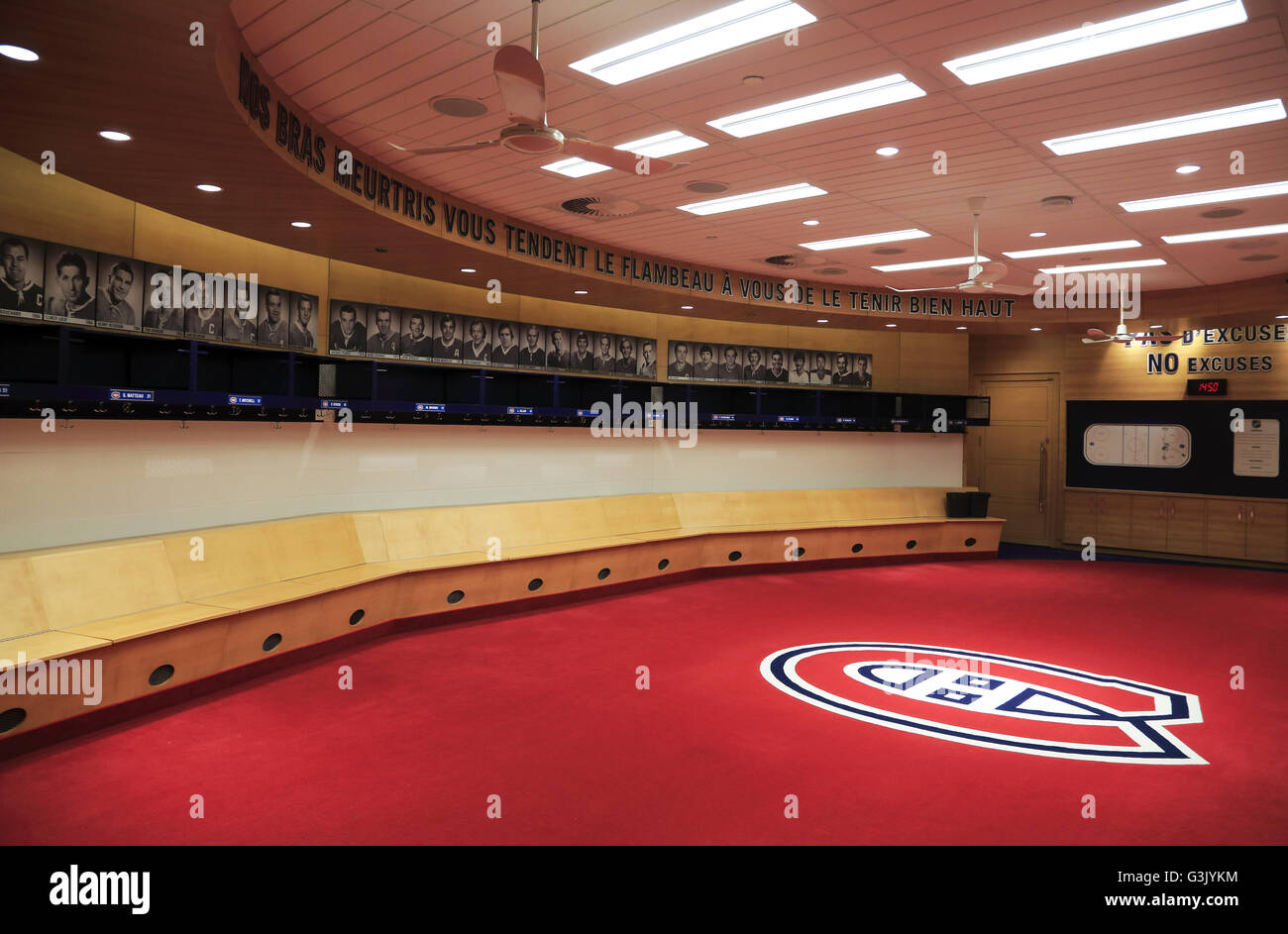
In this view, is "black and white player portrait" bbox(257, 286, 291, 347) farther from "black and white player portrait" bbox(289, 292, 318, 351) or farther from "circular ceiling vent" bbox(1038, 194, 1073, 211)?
"circular ceiling vent" bbox(1038, 194, 1073, 211)

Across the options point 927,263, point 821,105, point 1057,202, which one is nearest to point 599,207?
point 821,105

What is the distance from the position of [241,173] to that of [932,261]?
20.1 feet

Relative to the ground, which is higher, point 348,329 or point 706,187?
point 706,187

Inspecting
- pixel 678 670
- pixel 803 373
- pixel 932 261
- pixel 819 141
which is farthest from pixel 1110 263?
pixel 678 670

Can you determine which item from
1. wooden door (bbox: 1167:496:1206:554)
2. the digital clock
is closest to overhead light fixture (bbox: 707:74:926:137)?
the digital clock

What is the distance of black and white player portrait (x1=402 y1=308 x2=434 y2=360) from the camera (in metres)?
6.96

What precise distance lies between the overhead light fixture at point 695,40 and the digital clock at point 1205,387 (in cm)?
972

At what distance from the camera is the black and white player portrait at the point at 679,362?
9.32m

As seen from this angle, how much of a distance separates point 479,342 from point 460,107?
3446mm

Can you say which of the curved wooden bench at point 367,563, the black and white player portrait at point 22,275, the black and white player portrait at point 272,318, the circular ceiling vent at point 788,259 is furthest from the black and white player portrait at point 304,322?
the circular ceiling vent at point 788,259

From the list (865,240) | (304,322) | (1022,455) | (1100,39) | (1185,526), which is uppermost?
(865,240)

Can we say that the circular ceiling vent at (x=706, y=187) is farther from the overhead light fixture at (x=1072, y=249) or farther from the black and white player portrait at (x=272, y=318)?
the overhead light fixture at (x=1072, y=249)

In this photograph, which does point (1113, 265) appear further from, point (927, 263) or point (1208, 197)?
point (1208, 197)

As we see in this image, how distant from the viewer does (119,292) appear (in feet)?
A: 15.8
